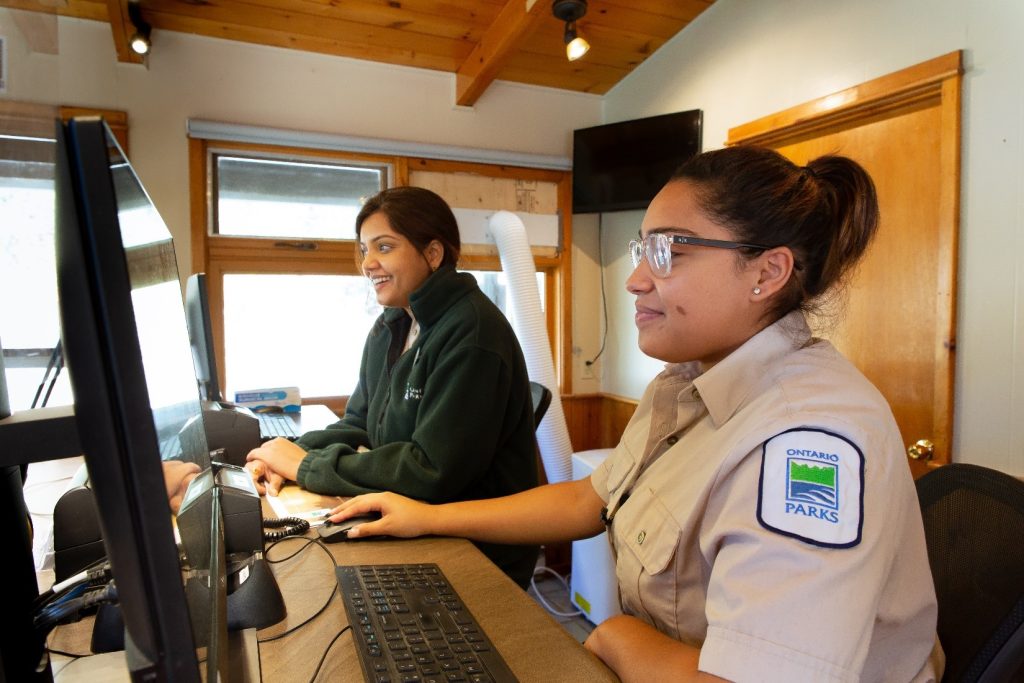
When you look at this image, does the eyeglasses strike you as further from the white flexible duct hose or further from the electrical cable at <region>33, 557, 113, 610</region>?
the white flexible duct hose

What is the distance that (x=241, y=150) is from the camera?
122 inches

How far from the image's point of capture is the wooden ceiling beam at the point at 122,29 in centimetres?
252

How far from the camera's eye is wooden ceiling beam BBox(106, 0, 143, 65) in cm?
252

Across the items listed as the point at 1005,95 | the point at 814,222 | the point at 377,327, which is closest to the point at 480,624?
the point at 814,222

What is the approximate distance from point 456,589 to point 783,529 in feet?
1.55

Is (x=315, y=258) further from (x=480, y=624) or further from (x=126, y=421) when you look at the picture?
(x=126, y=421)

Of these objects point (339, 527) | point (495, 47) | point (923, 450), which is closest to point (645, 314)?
point (339, 527)

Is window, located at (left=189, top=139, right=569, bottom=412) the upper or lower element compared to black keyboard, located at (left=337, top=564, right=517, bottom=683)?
upper

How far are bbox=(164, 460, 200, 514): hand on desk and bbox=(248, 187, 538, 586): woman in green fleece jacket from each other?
2.45 ft

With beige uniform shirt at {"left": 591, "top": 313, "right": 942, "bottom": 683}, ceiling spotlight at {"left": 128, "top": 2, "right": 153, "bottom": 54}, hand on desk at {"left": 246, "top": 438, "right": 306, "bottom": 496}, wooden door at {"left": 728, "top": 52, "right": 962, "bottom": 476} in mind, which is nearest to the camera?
beige uniform shirt at {"left": 591, "top": 313, "right": 942, "bottom": 683}

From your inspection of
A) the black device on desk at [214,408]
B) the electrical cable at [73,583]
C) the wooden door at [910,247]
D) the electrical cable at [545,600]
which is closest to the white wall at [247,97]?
the black device on desk at [214,408]

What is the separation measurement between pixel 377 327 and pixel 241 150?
5.63 feet

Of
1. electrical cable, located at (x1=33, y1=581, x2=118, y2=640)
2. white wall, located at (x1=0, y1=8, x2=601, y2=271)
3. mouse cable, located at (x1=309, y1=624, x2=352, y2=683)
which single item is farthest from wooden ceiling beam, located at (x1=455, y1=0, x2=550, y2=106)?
electrical cable, located at (x1=33, y1=581, x2=118, y2=640)

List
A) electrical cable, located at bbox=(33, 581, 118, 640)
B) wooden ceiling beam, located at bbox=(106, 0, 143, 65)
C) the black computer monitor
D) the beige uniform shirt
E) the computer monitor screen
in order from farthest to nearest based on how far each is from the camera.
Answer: wooden ceiling beam, located at bbox=(106, 0, 143, 65) < the black computer monitor < the beige uniform shirt < electrical cable, located at bbox=(33, 581, 118, 640) < the computer monitor screen
